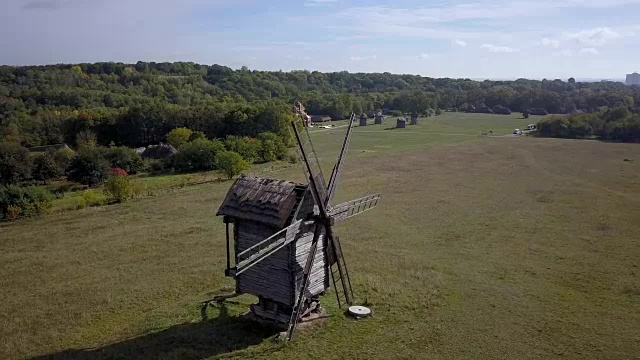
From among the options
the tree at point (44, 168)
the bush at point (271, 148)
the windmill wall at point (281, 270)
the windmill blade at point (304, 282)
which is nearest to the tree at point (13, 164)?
the tree at point (44, 168)

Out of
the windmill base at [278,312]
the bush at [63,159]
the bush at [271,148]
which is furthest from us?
the bush at [271,148]

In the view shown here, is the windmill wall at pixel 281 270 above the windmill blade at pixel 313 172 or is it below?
below

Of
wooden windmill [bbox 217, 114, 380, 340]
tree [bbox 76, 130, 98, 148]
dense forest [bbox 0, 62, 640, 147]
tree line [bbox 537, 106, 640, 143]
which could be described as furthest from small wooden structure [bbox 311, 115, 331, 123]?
wooden windmill [bbox 217, 114, 380, 340]

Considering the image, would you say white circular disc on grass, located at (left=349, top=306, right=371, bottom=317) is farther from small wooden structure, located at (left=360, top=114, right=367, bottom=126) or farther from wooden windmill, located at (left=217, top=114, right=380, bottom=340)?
small wooden structure, located at (left=360, top=114, right=367, bottom=126)

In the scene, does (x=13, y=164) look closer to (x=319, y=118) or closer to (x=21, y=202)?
(x=21, y=202)

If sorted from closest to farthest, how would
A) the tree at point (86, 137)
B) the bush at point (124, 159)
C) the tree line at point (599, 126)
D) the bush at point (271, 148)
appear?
the bush at point (124, 159), the bush at point (271, 148), the tree at point (86, 137), the tree line at point (599, 126)

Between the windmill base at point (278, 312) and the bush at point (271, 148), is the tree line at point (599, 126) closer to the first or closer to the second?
the bush at point (271, 148)
